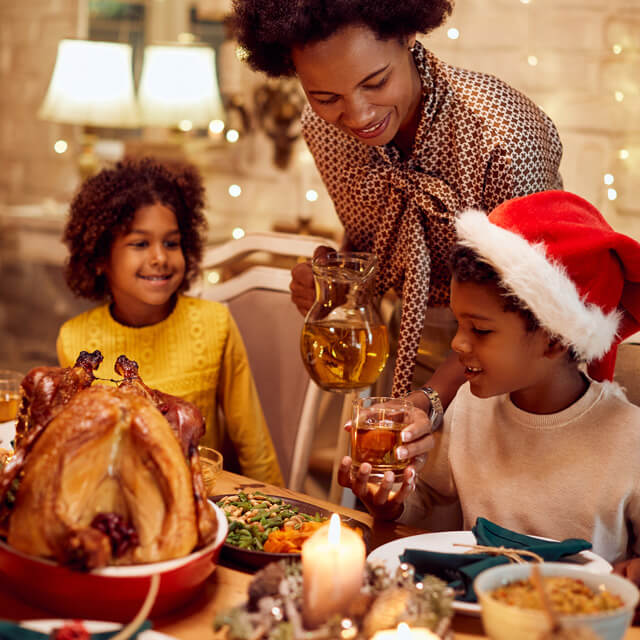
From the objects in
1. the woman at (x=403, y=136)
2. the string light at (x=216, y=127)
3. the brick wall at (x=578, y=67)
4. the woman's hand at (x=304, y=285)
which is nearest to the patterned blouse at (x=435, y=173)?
the woman at (x=403, y=136)

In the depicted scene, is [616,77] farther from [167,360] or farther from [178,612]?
[178,612]

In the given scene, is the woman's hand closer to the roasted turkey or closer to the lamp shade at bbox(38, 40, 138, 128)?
the roasted turkey

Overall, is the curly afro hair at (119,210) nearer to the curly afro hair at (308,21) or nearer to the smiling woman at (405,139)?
the smiling woman at (405,139)

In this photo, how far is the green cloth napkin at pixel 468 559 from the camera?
947mm

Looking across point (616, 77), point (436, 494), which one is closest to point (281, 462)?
point (436, 494)

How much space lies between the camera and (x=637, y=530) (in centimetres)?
126

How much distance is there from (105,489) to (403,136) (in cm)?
106

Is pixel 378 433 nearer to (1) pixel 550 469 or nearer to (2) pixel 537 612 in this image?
(1) pixel 550 469

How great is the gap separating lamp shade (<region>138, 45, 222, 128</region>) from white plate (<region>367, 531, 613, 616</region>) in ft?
7.48

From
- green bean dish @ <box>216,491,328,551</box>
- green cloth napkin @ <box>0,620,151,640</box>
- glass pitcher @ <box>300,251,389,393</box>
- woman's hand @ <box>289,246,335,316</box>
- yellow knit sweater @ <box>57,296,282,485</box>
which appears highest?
glass pitcher @ <box>300,251,389,393</box>

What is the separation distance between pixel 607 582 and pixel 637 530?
490 mm

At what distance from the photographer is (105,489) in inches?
35.2

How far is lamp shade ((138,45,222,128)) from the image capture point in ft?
10.0

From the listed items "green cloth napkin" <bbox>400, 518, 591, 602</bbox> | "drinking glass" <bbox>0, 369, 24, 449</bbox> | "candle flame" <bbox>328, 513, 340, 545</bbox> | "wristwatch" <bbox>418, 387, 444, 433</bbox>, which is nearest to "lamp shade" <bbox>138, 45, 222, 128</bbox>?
"drinking glass" <bbox>0, 369, 24, 449</bbox>
